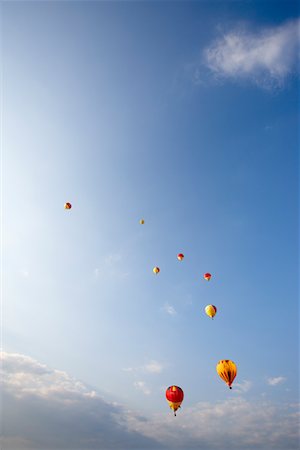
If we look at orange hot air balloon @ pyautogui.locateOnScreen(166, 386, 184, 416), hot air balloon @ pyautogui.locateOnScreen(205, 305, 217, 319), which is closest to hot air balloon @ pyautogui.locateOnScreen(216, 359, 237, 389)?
orange hot air balloon @ pyautogui.locateOnScreen(166, 386, 184, 416)

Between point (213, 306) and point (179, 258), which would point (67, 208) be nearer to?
point (179, 258)

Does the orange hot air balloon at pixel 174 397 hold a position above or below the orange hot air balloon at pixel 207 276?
below

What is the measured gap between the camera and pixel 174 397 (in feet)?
131

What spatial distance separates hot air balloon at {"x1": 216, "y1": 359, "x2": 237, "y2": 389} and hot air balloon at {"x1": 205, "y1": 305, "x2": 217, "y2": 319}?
7.84 meters

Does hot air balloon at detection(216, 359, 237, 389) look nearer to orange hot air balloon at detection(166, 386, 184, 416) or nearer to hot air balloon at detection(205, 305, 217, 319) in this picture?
orange hot air balloon at detection(166, 386, 184, 416)

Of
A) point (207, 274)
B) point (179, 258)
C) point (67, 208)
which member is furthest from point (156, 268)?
point (67, 208)

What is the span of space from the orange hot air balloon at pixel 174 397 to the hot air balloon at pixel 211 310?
12.3m

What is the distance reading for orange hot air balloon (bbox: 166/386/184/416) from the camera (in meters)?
39.8

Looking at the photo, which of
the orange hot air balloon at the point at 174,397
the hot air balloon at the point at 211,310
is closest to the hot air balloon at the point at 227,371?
the orange hot air balloon at the point at 174,397

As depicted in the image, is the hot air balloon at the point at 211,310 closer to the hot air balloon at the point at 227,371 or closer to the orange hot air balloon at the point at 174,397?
the hot air balloon at the point at 227,371

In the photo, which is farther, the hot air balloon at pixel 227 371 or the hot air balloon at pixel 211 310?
the hot air balloon at pixel 211 310

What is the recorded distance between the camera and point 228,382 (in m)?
39.8

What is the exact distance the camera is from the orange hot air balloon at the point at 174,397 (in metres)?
39.8

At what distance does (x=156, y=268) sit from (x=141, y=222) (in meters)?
10.7
